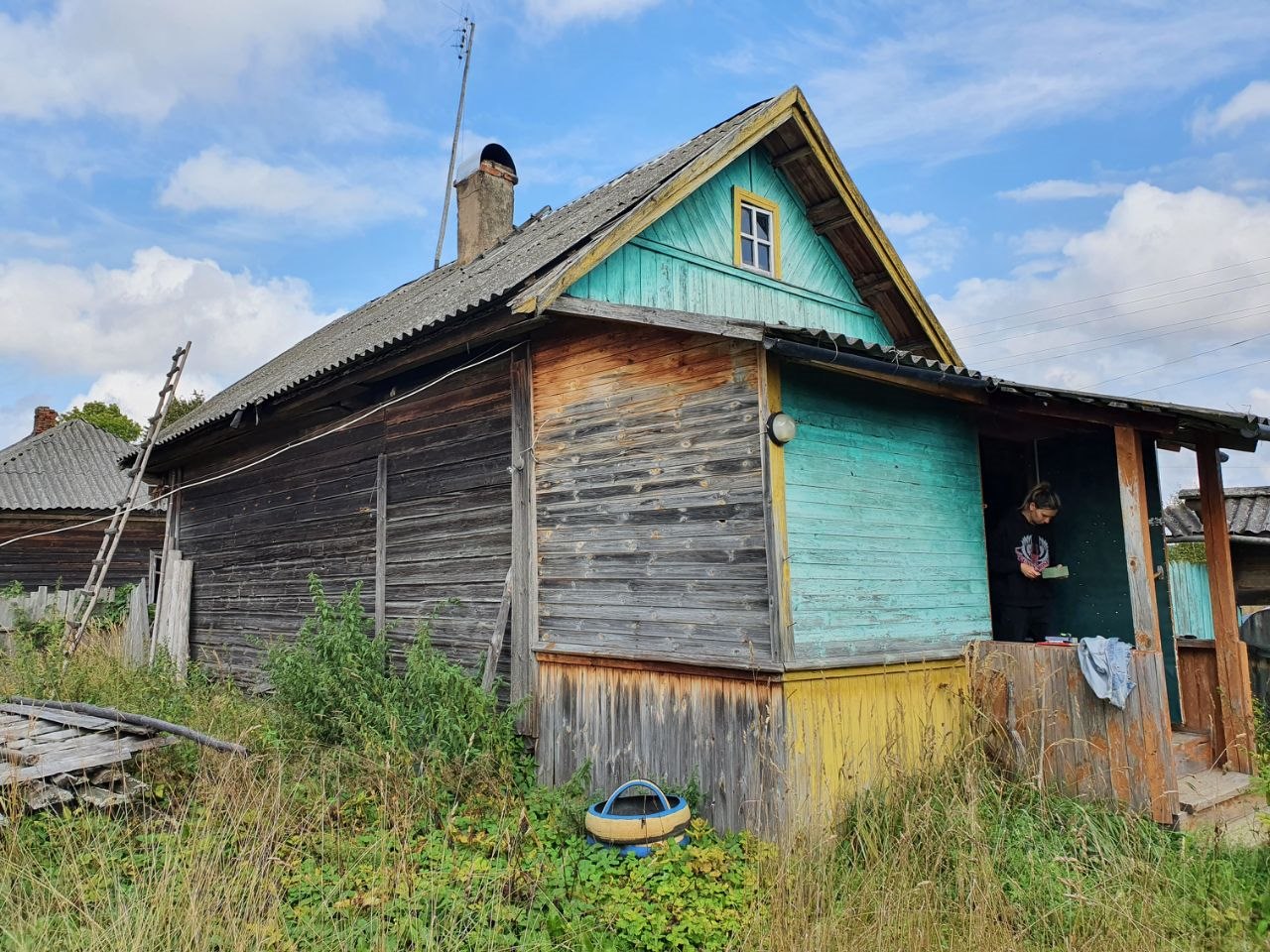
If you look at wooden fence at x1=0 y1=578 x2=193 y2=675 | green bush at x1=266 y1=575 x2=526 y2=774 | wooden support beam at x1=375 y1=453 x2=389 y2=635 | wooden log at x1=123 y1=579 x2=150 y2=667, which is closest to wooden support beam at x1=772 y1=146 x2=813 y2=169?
wooden support beam at x1=375 y1=453 x2=389 y2=635

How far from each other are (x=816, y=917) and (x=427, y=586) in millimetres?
5178

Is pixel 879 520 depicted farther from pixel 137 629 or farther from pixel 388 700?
pixel 137 629

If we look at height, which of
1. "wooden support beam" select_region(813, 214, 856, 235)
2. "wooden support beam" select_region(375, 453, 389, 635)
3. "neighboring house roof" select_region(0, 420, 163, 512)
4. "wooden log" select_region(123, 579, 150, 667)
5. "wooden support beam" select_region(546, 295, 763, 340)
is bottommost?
"wooden log" select_region(123, 579, 150, 667)

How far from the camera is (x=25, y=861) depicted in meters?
4.70

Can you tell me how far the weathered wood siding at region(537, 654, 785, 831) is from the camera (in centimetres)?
537

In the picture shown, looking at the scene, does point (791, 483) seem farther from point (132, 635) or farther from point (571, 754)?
point (132, 635)

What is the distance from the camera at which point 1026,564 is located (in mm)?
7500

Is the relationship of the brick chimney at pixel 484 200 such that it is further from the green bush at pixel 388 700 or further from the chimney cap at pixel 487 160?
the green bush at pixel 388 700

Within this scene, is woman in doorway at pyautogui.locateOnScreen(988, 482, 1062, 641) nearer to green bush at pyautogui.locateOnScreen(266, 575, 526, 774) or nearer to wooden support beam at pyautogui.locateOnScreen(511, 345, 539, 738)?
wooden support beam at pyautogui.locateOnScreen(511, 345, 539, 738)

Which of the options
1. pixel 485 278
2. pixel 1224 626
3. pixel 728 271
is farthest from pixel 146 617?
pixel 1224 626

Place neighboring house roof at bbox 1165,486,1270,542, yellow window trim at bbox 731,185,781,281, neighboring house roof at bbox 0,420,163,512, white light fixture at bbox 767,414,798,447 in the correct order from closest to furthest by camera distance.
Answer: white light fixture at bbox 767,414,798,447 < yellow window trim at bbox 731,185,781,281 < neighboring house roof at bbox 1165,486,1270,542 < neighboring house roof at bbox 0,420,163,512

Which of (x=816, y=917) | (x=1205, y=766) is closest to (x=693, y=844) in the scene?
(x=816, y=917)

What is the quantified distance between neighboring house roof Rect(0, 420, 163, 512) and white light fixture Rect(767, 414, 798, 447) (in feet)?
52.1

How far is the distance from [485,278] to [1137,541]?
245 inches
